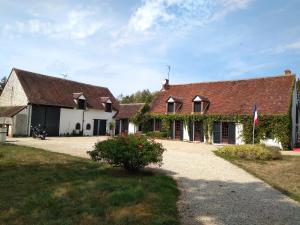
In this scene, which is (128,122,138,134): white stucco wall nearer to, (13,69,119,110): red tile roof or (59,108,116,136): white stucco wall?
(59,108,116,136): white stucco wall

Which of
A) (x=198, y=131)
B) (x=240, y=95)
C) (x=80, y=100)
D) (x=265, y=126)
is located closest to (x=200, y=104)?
(x=198, y=131)

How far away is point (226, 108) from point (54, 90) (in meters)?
18.7

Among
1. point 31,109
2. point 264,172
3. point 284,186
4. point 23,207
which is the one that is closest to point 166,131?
point 31,109

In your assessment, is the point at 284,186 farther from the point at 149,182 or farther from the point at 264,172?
the point at 149,182

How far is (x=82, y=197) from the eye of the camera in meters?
7.11

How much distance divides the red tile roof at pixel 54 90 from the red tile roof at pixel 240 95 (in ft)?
28.1

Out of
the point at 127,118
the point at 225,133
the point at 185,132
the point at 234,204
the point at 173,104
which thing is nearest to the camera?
the point at 234,204

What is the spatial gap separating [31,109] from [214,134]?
707 inches

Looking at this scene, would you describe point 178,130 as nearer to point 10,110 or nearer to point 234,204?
point 10,110

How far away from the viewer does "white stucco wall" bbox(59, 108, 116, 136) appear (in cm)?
3309

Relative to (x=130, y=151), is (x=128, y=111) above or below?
above

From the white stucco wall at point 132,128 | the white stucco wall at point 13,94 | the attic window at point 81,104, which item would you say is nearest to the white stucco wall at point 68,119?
the attic window at point 81,104

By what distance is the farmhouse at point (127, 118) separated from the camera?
1413 inches

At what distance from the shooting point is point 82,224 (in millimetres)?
5484
